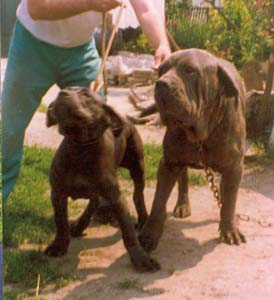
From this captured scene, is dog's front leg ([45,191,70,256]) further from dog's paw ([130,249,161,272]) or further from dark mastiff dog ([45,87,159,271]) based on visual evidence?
dog's paw ([130,249,161,272])

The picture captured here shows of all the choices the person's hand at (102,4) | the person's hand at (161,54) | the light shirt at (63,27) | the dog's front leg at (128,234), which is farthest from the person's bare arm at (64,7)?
the dog's front leg at (128,234)

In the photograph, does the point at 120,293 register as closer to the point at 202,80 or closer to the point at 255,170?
the point at 202,80

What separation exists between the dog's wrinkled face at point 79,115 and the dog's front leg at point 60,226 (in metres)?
0.21

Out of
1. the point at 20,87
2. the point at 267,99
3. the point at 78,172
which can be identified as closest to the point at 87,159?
the point at 78,172

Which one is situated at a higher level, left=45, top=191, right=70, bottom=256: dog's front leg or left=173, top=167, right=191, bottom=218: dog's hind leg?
left=45, top=191, right=70, bottom=256: dog's front leg

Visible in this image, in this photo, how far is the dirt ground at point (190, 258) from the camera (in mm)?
1700

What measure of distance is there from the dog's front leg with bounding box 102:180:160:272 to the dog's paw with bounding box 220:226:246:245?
0.99ft

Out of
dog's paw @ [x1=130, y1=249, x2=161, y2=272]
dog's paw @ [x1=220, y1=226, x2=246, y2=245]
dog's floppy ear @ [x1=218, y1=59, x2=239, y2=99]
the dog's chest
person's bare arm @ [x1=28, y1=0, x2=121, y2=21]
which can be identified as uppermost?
person's bare arm @ [x1=28, y1=0, x2=121, y2=21]

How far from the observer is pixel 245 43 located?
2584mm

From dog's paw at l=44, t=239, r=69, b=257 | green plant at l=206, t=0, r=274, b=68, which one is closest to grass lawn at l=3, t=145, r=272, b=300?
dog's paw at l=44, t=239, r=69, b=257

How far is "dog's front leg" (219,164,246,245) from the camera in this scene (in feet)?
6.78

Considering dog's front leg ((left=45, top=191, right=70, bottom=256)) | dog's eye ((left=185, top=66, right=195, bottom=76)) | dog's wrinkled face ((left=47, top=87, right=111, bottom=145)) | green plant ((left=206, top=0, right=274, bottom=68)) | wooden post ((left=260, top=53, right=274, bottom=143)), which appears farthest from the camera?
wooden post ((left=260, top=53, right=274, bottom=143))

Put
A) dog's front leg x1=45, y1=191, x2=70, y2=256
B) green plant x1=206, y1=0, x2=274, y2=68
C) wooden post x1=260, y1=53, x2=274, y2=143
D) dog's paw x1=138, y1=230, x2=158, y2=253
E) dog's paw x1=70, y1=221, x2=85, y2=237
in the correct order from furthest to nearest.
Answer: wooden post x1=260, y1=53, x2=274, y2=143 < green plant x1=206, y1=0, x2=274, y2=68 < dog's paw x1=70, y1=221, x2=85, y2=237 < dog's paw x1=138, y1=230, x2=158, y2=253 < dog's front leg x1=45, y1=191, x2=70, y2=256

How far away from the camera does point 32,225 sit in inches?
84.3
